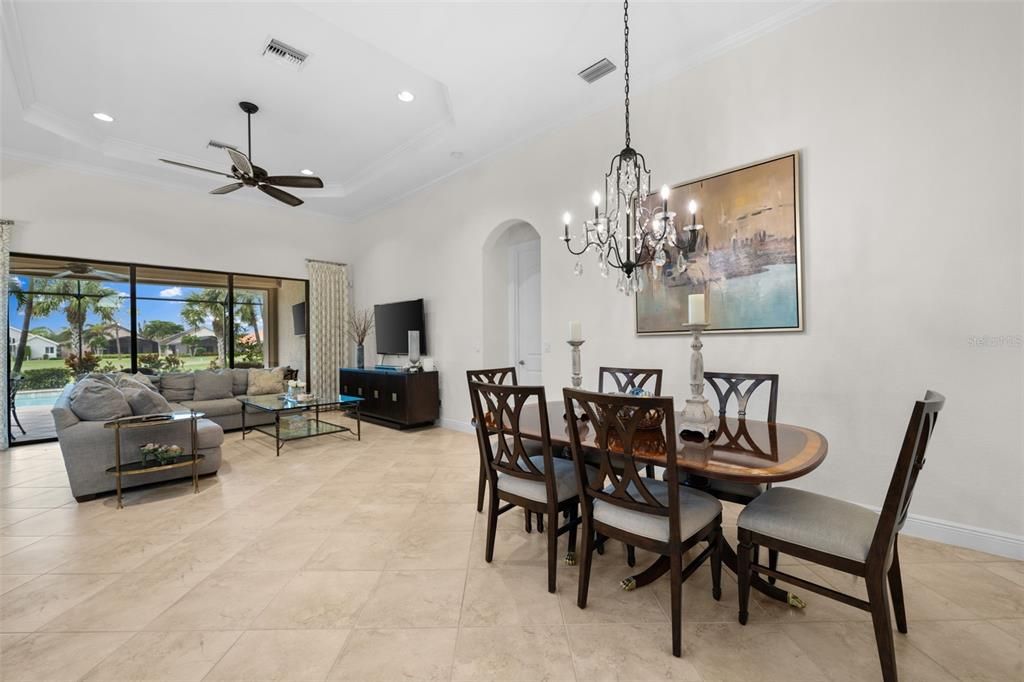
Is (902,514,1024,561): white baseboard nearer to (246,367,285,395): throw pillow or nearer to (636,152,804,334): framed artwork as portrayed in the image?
(636,152,804,334): framed artwork

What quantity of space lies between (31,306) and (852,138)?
322 inches

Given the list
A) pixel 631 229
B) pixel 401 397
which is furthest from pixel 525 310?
pixel 631 229

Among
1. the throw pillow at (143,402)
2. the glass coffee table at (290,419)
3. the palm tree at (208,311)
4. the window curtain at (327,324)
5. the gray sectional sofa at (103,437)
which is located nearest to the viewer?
the gray sectional sofa at (103,437)

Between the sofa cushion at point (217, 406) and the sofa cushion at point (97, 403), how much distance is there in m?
1.84

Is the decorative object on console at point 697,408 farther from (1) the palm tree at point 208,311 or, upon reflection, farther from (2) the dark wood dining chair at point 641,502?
(1) the palm tree at point 208,311

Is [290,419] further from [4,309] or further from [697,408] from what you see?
[697,408]

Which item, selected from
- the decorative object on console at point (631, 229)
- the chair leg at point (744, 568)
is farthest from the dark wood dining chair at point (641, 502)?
the decorative object on console at point (631, 229)

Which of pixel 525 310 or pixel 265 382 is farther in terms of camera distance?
pixel 265 382

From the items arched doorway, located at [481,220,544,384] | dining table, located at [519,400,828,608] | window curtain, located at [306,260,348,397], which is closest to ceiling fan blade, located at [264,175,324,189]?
arched doorway, located at [481,220,544,384]

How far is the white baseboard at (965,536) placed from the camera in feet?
7.10

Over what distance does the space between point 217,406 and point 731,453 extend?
5.75 m

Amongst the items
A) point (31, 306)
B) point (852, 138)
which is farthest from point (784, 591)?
point (31, 306)

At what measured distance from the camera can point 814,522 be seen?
1.54 metres

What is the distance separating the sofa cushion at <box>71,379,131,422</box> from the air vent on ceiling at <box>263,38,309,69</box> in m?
2.91
